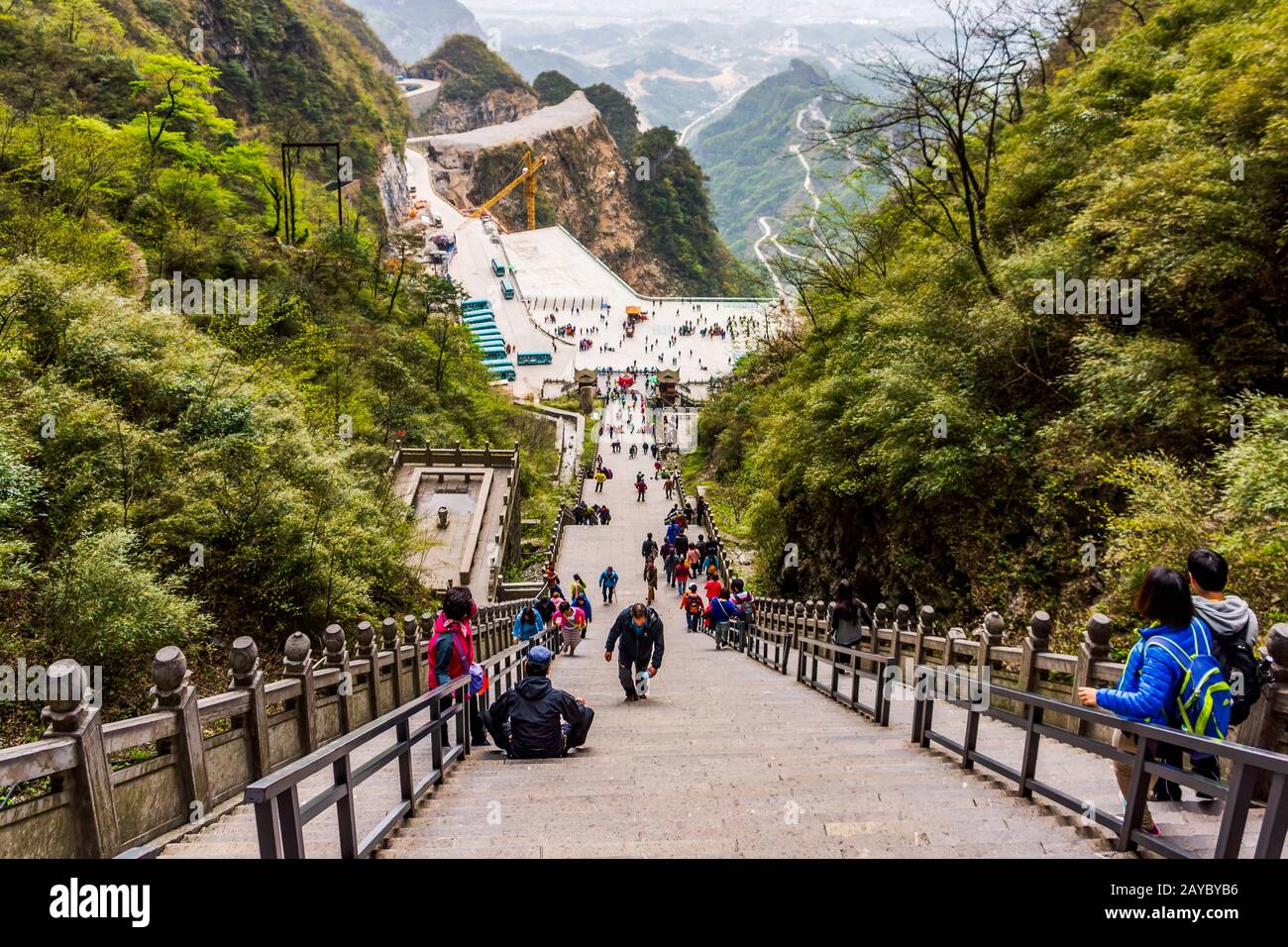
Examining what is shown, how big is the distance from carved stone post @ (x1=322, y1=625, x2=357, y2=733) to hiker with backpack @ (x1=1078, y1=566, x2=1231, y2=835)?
20.0 ft

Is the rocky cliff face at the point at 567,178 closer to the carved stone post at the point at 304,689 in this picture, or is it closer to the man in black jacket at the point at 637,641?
the man in black jacket at the point at 637,641

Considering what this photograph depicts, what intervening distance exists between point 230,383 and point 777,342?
2482 centimetres

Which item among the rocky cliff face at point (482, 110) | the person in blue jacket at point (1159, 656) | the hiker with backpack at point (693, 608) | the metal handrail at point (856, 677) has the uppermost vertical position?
the rocky cliff face at point (482, 110)

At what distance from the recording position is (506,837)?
4.17 metres

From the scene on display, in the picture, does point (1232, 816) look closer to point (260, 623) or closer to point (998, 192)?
point (260, 623)

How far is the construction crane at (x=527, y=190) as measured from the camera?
103 meters

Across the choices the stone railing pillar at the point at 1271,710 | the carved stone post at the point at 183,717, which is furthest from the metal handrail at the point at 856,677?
the carved stone post at the point at 183,717

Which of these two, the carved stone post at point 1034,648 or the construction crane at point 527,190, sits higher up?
the construction crane at point 527,190

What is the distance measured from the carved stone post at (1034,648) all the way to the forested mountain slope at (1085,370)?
193cm

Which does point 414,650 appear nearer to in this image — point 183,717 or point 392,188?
point 183,717

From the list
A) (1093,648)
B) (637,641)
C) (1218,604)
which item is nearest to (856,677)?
(637,641)

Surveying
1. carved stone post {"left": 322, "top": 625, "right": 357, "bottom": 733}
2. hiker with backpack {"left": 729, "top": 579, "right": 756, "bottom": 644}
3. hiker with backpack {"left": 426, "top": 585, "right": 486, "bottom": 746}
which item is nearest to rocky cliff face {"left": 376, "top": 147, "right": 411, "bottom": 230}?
hiker with backpack {"left": 729, "top": 579, "right": 756, "bottom": 644}

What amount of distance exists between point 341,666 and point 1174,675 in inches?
258
